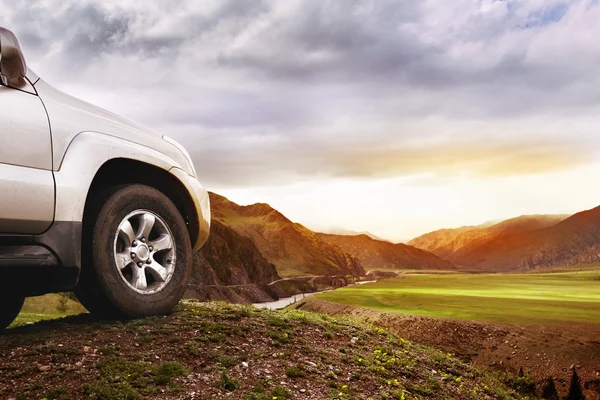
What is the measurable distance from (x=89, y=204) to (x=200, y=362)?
253 cm

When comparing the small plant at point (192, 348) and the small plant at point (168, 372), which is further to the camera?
the small plant at point (192, 348)

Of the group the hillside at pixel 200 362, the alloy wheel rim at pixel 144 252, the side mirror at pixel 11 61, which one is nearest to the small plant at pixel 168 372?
the hillside at pixel 200 362

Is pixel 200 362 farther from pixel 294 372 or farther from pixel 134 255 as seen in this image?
pixel 134 255

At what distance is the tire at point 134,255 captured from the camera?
5.72m

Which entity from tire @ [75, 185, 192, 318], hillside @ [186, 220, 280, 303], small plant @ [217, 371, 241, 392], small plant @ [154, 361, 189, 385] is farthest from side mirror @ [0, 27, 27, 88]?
hillside @ [186, 220, 280, 303]

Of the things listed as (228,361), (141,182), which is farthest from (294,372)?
(141,182)

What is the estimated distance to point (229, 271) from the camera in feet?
318

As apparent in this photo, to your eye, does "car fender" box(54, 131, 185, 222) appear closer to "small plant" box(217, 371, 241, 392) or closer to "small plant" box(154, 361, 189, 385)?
"small plant" box(154, 361, 189, 385)

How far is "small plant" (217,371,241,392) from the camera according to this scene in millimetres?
5689

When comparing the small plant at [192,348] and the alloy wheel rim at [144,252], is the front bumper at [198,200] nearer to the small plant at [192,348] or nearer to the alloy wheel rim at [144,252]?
the alloy wheel rim at [144,252]

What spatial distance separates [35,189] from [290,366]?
4.15m

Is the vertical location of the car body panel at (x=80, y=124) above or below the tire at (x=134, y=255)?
above

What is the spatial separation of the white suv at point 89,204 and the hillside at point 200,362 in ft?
1.73

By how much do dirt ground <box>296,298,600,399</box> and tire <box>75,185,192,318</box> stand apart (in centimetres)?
1780
